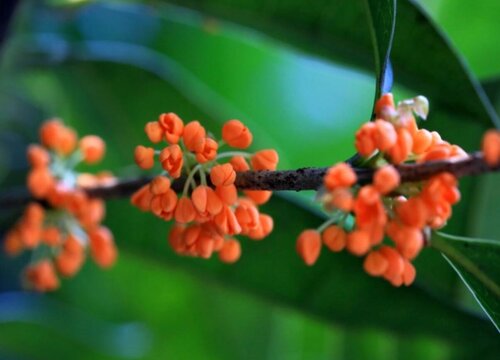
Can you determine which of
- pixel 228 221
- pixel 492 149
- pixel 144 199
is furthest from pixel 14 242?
pixel 492 149

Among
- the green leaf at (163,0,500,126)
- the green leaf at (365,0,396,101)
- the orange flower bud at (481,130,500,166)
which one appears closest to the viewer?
the orange flower bud at (481,130,500,166)

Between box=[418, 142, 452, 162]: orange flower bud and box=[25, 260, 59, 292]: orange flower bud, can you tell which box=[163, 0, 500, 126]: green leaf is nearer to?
box=[418, 142, 452, 162]: orange flower bud

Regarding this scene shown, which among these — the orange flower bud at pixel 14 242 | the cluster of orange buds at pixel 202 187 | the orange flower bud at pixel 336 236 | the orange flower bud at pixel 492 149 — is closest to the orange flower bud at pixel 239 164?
the cluster of orange buds at pixel 202 187

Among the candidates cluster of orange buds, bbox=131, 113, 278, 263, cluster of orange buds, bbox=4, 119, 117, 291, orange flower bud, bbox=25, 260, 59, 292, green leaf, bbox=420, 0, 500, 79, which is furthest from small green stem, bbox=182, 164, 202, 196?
green leaf, bbox=420, 0, 500, 79

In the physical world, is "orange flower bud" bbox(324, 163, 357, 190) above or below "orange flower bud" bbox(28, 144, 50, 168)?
below

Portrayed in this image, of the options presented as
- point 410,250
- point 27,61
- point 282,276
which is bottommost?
point 410,250

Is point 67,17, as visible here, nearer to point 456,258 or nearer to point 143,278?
point 143,278

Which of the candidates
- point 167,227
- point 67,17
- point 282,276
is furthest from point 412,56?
point 67,17
